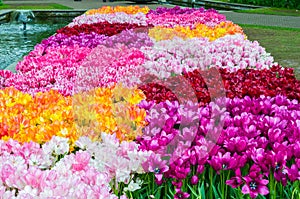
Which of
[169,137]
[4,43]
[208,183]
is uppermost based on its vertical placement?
[169,137]

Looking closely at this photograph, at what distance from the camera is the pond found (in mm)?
12672

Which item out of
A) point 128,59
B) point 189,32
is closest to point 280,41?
point 189,32

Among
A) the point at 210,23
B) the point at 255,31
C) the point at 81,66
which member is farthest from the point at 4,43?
the point at 81,66

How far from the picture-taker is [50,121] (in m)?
4.48

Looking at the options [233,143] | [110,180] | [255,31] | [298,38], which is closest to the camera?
[110,180]

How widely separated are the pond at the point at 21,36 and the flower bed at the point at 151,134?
18.2ft

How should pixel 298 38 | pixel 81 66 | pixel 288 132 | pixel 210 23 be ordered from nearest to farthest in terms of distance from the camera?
pixel 288 132 → pixel 81 66 → pixel 210 23 → pixel 298 38

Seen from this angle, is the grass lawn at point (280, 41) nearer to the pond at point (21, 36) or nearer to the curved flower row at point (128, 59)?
the curved flower row at point (128, 59)

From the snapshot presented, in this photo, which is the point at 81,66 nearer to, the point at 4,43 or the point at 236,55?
the point at 236,55

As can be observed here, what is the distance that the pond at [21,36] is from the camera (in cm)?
1267

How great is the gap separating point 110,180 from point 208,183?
2.12 ft

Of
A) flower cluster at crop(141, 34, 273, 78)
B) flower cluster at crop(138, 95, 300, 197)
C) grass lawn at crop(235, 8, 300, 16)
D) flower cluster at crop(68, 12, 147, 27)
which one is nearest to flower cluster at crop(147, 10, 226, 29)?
flower cluster at crop(68, 12, 147, 27)

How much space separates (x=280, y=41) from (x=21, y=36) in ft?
25.5

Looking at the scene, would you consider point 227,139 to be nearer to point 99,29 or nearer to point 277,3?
point 99,29
